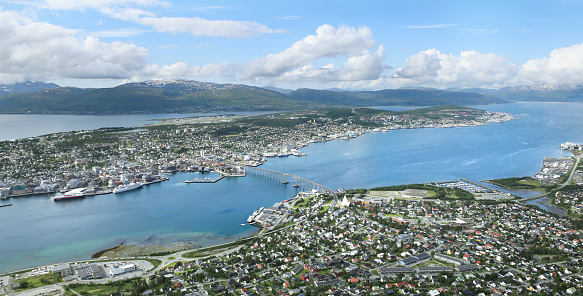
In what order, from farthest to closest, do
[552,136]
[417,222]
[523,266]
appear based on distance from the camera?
[552,136], [417,222], [523,266]

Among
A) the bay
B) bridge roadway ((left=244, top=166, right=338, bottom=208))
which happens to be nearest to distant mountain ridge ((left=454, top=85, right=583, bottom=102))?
the bay

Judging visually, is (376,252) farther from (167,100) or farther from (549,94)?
(549,94)

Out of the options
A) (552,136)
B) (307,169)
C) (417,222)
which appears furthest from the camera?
(552,136)


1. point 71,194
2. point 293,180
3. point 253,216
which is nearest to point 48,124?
point 71,194

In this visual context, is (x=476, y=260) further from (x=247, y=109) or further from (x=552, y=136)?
(x=247, y=109)

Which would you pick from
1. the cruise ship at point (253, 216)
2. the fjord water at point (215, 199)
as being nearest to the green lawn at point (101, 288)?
the fjord water at point (215, 199)

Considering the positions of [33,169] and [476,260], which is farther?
[33,169]

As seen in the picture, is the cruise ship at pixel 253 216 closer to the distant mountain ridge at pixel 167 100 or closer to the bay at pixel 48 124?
the bay at pixel 48 124

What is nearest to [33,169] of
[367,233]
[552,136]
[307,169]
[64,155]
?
[64,155]
